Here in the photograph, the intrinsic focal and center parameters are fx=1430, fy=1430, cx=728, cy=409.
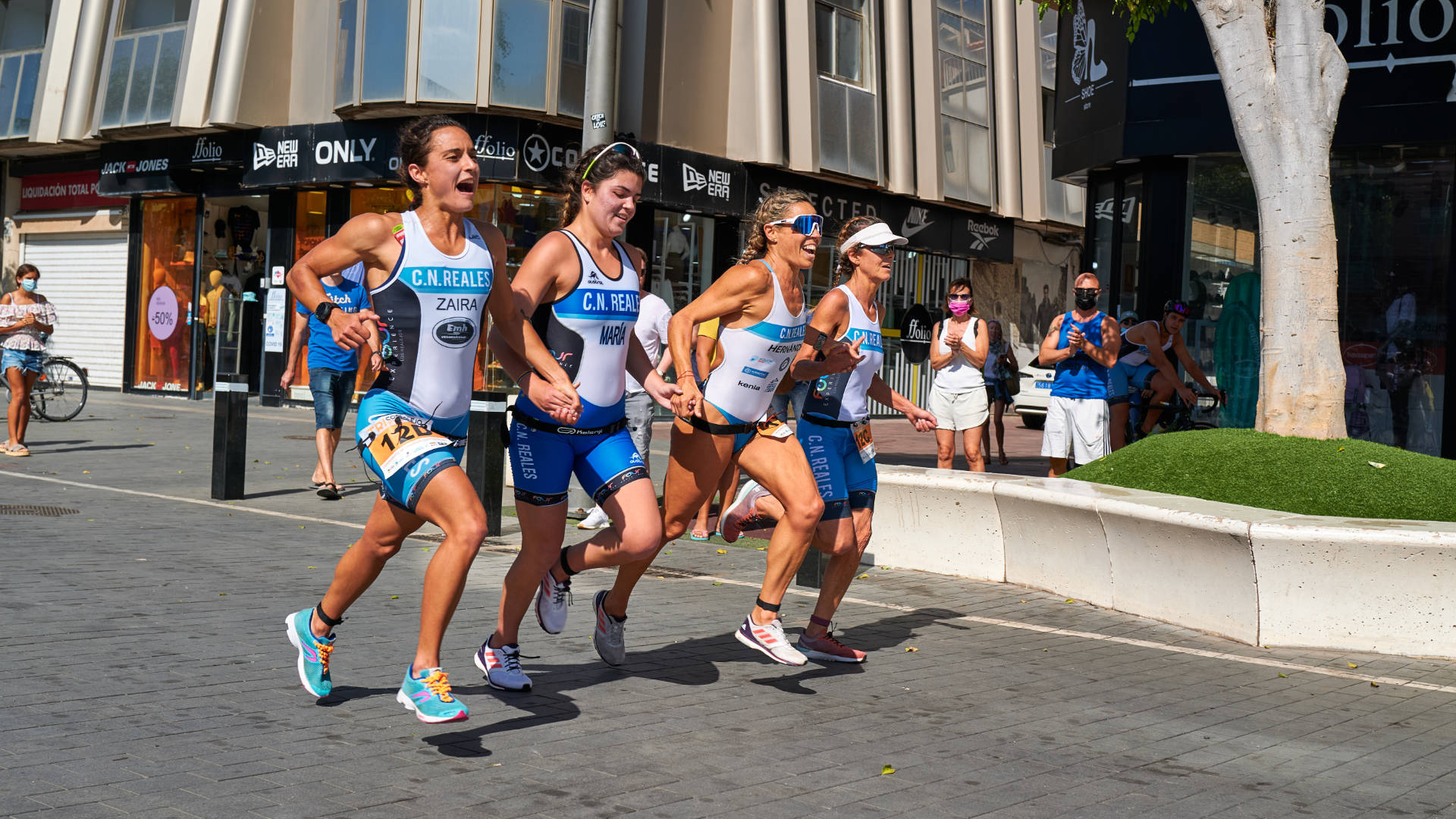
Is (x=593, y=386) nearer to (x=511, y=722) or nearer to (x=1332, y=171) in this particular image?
(x=511, y=722)

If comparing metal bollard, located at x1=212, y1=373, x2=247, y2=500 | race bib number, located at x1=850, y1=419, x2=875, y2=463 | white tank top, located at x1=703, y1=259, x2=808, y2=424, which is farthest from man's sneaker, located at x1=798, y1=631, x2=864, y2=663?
metal bollard, located at x1=212, y1=373, x2=247, y2=500

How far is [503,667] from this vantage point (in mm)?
5414

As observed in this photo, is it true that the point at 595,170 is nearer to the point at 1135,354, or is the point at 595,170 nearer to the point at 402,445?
the point at 402,445

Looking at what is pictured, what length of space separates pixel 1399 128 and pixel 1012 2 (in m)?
19.9

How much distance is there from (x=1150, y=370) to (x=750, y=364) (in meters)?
8.50

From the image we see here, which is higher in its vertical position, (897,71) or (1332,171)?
(897,71)

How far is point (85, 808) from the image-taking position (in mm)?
3811

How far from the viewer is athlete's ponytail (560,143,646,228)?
18.1 feet

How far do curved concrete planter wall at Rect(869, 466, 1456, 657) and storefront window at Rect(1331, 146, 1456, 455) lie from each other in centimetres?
A: 663

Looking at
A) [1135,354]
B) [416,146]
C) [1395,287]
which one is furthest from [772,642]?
[1395,287]

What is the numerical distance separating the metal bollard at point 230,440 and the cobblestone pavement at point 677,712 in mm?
2455

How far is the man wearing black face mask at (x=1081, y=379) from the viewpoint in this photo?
1070 cm

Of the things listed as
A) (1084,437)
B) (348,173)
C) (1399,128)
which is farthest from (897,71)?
(1084,437)

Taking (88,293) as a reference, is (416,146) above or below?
below
